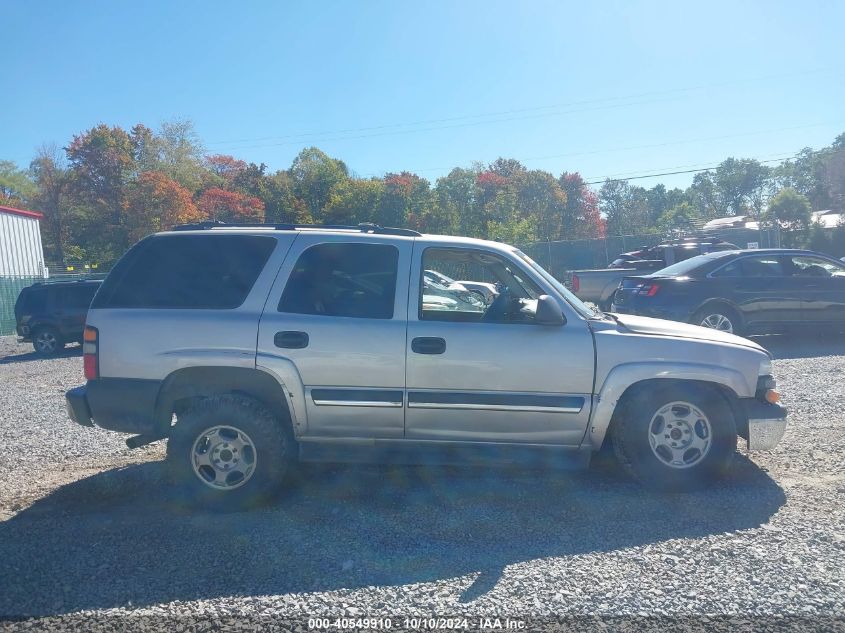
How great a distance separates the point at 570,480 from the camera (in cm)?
549

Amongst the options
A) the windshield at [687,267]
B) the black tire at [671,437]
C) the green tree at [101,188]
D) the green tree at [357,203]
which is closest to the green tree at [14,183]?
the green tree at [101,188]

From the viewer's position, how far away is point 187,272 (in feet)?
17.3

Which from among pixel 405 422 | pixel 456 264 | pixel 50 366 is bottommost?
pixel 50 366

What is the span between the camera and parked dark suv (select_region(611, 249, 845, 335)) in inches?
444

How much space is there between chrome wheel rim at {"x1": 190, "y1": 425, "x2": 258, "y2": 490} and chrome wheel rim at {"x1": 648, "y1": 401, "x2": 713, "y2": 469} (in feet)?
9.57

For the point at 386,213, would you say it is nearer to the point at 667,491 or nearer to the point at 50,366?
the point at 50,366

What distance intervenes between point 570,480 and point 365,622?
2.51 metres

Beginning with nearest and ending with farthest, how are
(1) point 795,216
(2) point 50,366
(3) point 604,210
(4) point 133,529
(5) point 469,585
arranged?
(5) point 469,585 < (4) point 133,529 < (2) point 50,366 < (1) point 795,216 < (3) point 604,210

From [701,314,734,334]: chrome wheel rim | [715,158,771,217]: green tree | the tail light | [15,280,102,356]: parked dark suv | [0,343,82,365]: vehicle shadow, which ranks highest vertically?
[715,158,771,217]: green tree

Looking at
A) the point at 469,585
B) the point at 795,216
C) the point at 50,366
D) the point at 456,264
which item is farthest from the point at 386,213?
the point at 469,585

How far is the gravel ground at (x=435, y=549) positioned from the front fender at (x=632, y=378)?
54 centimetres

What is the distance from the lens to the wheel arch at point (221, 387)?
5.04 meters

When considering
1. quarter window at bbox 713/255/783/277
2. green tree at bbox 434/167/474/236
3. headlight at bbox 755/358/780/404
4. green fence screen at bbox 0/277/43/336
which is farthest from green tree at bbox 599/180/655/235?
headlight at bbox 755/358/780/404

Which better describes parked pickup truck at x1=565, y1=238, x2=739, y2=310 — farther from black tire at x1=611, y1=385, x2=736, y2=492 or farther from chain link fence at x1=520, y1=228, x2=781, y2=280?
black tire at x1=611, y1=385, x2=736, y2=492
